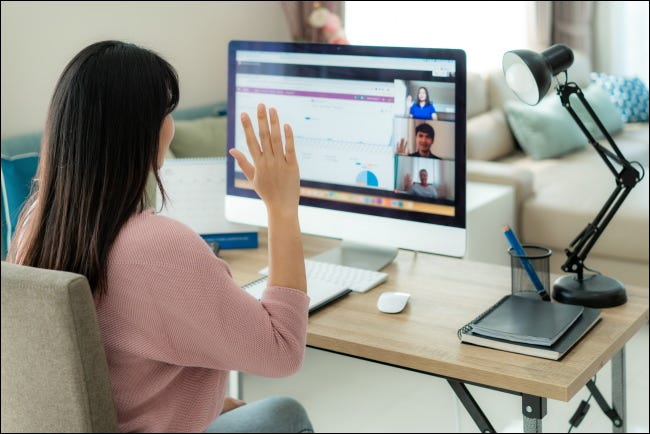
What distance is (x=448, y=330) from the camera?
1.65m

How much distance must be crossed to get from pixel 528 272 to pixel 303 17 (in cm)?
277

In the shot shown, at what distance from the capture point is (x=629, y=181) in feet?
5.84

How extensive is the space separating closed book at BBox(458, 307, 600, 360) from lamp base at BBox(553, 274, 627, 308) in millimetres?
80

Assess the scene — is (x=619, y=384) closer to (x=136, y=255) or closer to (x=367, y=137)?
(x=367, y=137)

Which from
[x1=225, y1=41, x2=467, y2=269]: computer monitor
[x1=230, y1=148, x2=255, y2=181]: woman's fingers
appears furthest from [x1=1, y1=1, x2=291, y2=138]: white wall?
[x1=230, y1=148, x2=255, y2=181]: woman's fingers

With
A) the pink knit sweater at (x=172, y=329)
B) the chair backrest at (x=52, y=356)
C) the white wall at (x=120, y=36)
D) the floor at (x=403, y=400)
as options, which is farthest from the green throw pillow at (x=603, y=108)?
the chair backrest at (x=52, y=356)

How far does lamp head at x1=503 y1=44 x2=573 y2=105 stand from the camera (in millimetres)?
1689

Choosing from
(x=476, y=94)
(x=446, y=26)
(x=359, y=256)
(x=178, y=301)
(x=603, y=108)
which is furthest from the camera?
(x=446, y=26)

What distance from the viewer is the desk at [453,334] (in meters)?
1.46

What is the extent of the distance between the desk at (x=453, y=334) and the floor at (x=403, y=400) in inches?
24.2

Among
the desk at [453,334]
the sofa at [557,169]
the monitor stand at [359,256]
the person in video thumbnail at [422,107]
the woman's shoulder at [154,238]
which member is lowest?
the sofa at [557,169]

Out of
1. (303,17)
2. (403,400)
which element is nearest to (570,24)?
(303,17)

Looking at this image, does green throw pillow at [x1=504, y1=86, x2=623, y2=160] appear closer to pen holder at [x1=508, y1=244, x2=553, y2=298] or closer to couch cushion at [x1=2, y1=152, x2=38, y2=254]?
couch cushion at [x1=2, y1=152, x2=38, y2=254]

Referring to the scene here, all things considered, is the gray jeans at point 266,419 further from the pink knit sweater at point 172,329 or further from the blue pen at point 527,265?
the blue pen at point 527,265
